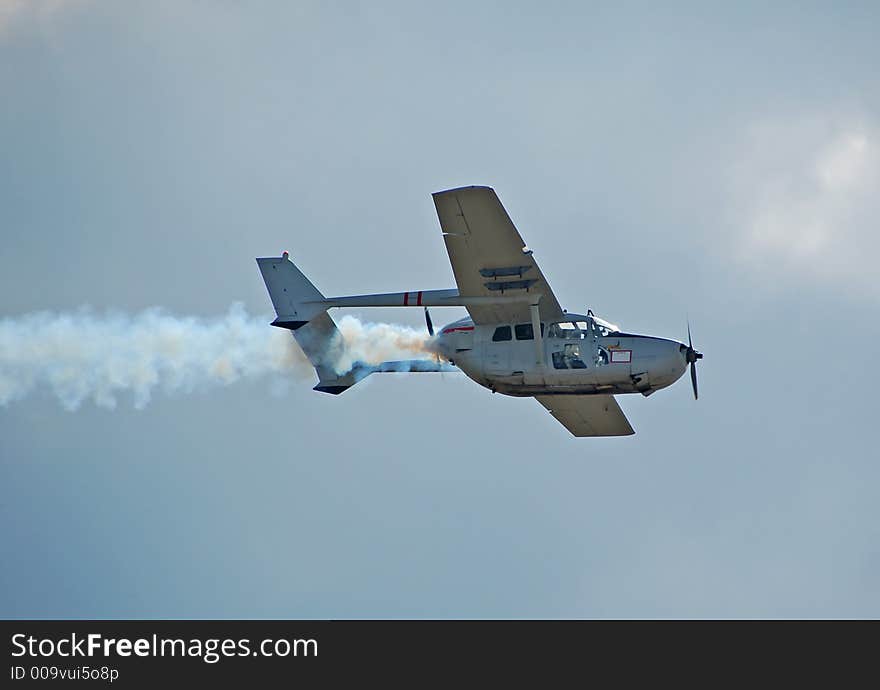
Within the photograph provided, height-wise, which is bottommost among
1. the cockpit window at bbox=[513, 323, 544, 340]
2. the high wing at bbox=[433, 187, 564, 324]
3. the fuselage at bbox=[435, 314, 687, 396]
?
the fuselage at bbox=[435, 314, 687, 396]

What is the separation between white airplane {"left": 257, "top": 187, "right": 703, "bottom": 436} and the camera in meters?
39.6

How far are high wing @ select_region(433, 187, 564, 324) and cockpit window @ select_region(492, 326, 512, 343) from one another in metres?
0.20

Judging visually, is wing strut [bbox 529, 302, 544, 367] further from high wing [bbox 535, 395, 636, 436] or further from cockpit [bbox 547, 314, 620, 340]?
high wing [bbox 535, 395, 636, 436]

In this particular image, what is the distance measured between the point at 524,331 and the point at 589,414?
17.7ft

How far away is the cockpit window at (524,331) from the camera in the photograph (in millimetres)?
41375

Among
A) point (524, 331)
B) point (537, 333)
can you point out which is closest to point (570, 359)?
point (537, 333)

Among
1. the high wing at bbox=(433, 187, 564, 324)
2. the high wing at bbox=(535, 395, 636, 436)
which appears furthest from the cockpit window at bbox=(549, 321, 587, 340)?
the high wing at bbox=(535, 395, 636, 436)

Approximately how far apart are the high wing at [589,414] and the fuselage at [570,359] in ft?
10.7

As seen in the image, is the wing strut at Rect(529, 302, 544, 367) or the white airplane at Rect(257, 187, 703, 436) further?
the wing strut at Rect(529, 302, 544, 367)

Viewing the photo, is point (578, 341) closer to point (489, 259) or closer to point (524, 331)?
point (524, 331)

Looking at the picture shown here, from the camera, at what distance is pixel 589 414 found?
1807 inches

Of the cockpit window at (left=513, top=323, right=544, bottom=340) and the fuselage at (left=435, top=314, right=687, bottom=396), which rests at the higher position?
the cockpit window at (left=513, top=323, right=544, bottom=340)

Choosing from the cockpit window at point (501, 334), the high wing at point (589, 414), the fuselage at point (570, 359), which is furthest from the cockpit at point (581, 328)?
the high wing at point (589, 414)
